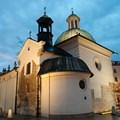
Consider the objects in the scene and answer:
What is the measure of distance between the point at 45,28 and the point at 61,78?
8521 millimetres

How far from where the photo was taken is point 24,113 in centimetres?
1852

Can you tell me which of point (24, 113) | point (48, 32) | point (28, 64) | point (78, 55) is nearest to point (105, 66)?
point (78, 55)

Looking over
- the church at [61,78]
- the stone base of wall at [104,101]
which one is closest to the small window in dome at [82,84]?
the church at [61,78]

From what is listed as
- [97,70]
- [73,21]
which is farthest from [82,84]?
[73,21]

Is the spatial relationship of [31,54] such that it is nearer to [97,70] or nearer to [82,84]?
[82,84]

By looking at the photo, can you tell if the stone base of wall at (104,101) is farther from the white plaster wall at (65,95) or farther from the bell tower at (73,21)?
the bell tower at (73,21)

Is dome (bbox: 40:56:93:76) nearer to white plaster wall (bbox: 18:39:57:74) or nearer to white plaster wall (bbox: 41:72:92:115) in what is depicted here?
white plaster wall (bbox: 41:72:92:115)

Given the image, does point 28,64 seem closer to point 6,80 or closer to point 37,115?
point 37,115

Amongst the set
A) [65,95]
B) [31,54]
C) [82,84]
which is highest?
[31,54]

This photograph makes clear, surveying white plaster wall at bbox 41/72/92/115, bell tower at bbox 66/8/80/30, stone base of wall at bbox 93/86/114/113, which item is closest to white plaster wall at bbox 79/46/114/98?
stone base of wall at bbox 93/86/114/113

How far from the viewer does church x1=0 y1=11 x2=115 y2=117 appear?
15.4 meters

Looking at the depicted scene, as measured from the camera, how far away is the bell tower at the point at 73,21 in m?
26.3

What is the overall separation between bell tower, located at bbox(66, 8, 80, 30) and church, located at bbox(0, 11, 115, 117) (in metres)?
2.04

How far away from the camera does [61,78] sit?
51.2ft
